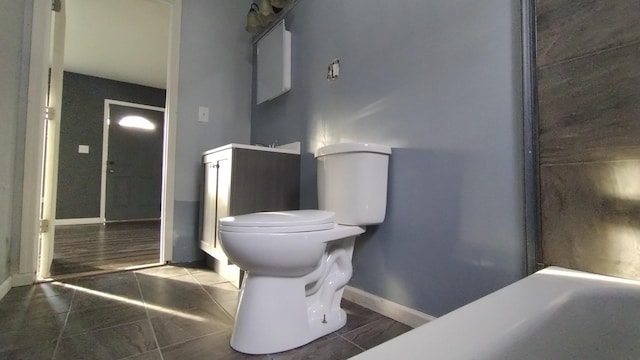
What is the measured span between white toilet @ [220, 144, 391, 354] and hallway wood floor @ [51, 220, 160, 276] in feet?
4.79

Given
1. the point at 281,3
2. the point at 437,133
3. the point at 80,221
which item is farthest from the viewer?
the point at 80,221

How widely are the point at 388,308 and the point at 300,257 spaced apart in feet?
1.74

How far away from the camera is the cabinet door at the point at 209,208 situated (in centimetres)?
176

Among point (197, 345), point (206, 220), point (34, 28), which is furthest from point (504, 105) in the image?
point (34, 28)

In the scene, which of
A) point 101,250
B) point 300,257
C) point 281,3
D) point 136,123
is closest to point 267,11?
point 281,3

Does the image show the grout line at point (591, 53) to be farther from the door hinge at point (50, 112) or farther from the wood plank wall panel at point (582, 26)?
the door hinge at point (50, 112)

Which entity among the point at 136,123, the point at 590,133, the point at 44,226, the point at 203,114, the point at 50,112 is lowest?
the point at 44,226

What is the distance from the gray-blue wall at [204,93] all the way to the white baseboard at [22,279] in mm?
718

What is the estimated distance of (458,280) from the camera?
1.01 m

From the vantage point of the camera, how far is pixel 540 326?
0.46 metres

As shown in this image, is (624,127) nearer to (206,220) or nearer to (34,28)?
(206,220)

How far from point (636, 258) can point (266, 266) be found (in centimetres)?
94

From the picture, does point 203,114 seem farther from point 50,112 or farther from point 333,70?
point 333,70

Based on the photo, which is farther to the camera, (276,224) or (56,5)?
(56,5)
